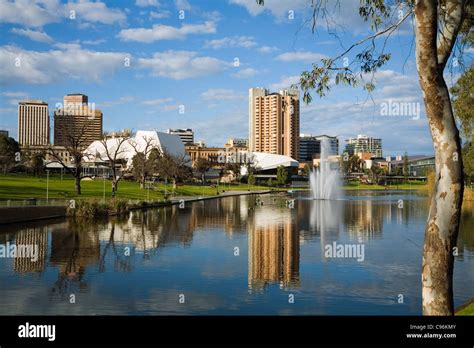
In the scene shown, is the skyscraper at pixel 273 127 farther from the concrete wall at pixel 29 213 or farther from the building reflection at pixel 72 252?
the building reflection at pixel 72 252

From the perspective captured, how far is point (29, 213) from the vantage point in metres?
30.8

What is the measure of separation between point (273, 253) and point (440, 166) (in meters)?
13.4

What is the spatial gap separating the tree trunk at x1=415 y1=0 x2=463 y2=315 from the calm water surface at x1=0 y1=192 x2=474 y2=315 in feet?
15.5

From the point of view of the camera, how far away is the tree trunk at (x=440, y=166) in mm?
6703

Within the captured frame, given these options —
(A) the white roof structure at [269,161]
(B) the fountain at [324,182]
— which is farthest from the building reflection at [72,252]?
(A) the white roof structure at [269,161]

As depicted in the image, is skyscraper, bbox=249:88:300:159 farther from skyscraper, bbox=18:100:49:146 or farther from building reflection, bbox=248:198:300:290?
building reflection, bbox=248:198:300:290

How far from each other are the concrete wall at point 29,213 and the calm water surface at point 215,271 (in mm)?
1435

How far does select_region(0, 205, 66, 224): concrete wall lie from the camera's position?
28.7 m

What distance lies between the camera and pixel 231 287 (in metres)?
13.6

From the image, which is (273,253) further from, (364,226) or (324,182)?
(324,182)
